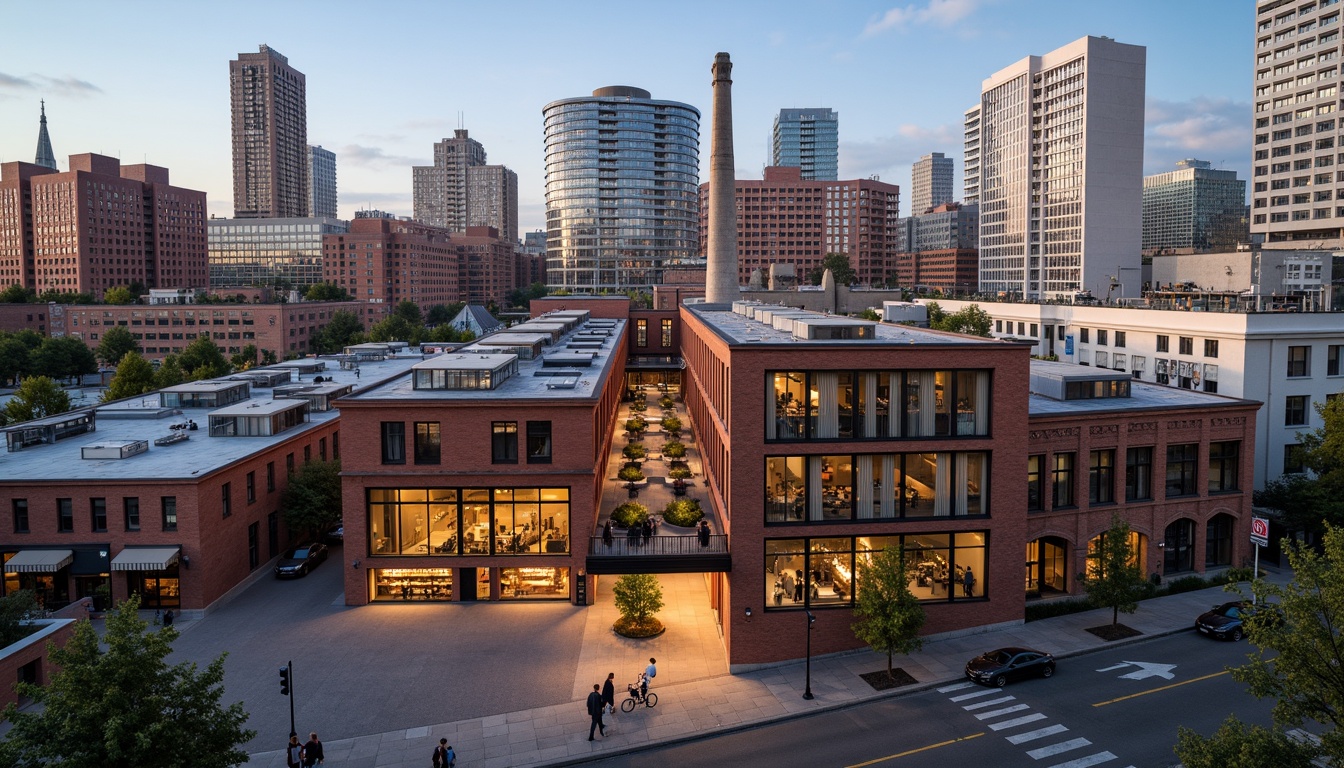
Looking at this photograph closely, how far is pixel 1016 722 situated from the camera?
26.4 metres

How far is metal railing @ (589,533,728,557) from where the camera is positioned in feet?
108

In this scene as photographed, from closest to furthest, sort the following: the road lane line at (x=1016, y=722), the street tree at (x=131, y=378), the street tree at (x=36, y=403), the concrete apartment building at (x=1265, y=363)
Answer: the road lane line at (x=1016, y=722)
the concrete apartment building at (x=1265, y=363)
the street tree at (x=36, y=403)
the street tree at (x=131, y=378)

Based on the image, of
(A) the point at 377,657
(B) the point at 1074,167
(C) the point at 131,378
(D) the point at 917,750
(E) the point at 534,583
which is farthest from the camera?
(B) the point at 1074,167

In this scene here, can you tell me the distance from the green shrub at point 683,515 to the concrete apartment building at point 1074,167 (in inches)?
5067

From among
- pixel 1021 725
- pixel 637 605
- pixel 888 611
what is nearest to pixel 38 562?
pixel 637 605

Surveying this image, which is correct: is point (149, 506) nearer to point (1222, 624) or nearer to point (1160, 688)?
point (1160, 688)

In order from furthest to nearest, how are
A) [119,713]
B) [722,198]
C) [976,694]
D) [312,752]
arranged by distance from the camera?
[722,198] → [976,694] → [312,752] → [119,713]

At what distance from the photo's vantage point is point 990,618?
33.9 m

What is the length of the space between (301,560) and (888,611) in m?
30.4

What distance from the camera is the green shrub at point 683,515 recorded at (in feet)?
117

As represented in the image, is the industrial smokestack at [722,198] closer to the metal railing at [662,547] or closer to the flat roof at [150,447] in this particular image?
the flat roof at [150,447]

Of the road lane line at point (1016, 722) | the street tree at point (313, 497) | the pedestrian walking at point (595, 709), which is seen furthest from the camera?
the street tree at point (313, 497)

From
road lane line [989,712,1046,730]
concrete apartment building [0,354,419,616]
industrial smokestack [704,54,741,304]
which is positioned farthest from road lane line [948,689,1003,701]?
industrial smokestack [704,54,741,304]

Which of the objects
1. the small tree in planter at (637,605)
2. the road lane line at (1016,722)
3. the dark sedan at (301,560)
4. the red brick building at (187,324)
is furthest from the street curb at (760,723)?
the red brick building at (187,324)
